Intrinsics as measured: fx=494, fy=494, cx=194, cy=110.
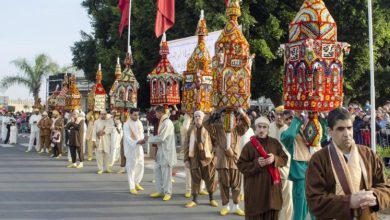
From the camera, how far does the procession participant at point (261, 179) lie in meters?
5.96

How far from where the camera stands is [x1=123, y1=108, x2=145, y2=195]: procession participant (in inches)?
420

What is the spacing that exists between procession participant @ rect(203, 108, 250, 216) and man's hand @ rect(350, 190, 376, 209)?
4888mm

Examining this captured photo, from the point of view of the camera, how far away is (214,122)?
859 cm

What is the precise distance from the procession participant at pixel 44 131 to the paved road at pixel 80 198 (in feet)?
17.5

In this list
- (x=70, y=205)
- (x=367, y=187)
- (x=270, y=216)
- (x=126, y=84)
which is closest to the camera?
(x=367, y=187)

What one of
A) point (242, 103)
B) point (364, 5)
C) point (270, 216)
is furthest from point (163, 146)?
point (364, 5)

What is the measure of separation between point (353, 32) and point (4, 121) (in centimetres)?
1819

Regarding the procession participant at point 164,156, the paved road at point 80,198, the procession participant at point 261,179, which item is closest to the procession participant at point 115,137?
the paved road at point 80,198

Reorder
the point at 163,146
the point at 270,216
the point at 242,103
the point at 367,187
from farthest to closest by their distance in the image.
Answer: the point at 163,146
the point at 242,103
the point at 270,216
the point at 367,187

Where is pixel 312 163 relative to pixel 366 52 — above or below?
below

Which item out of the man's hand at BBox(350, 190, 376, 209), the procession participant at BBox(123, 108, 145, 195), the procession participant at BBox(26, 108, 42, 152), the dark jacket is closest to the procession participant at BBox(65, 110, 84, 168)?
the dark jacket

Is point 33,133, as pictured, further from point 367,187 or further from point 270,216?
point 367,187

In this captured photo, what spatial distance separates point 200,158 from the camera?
937cm

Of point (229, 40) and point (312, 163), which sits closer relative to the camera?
point (312, 163)
